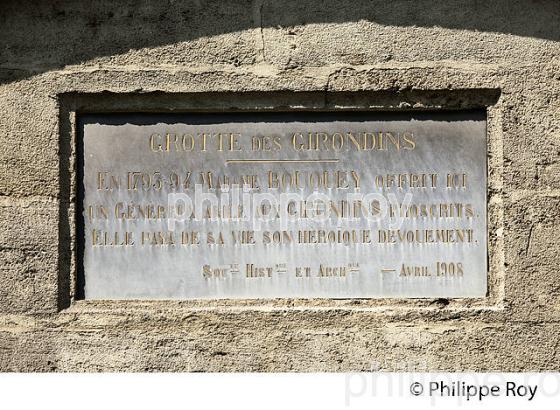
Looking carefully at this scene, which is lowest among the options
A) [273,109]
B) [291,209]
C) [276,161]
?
[291,209]

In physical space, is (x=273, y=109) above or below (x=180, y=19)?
below

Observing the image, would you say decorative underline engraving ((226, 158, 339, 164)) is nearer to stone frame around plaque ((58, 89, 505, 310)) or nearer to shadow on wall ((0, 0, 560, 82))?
stone frame around plaque ((58, 89, 505, 310))

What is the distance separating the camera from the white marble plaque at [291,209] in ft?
10.6

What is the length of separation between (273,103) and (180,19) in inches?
22.7

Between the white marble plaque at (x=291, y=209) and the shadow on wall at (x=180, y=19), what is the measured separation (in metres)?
0.42

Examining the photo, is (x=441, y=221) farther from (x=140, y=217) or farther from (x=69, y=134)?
(x=69, y=134)

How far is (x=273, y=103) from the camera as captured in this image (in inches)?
128

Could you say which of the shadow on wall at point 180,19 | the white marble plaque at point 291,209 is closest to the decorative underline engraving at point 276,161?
the white marble plaque at point 291,209

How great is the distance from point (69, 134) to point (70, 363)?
3.43ft

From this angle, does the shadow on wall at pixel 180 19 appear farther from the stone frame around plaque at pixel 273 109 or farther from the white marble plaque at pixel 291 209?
the white marble plaque at pixel 291 209

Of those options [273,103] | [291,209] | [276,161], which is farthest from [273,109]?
[291,209]

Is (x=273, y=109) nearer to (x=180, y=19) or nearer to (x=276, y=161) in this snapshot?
(x=276, y=161)

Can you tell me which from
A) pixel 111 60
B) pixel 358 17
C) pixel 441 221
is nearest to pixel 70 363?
pixel 111 60

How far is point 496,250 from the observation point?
3203 mm
